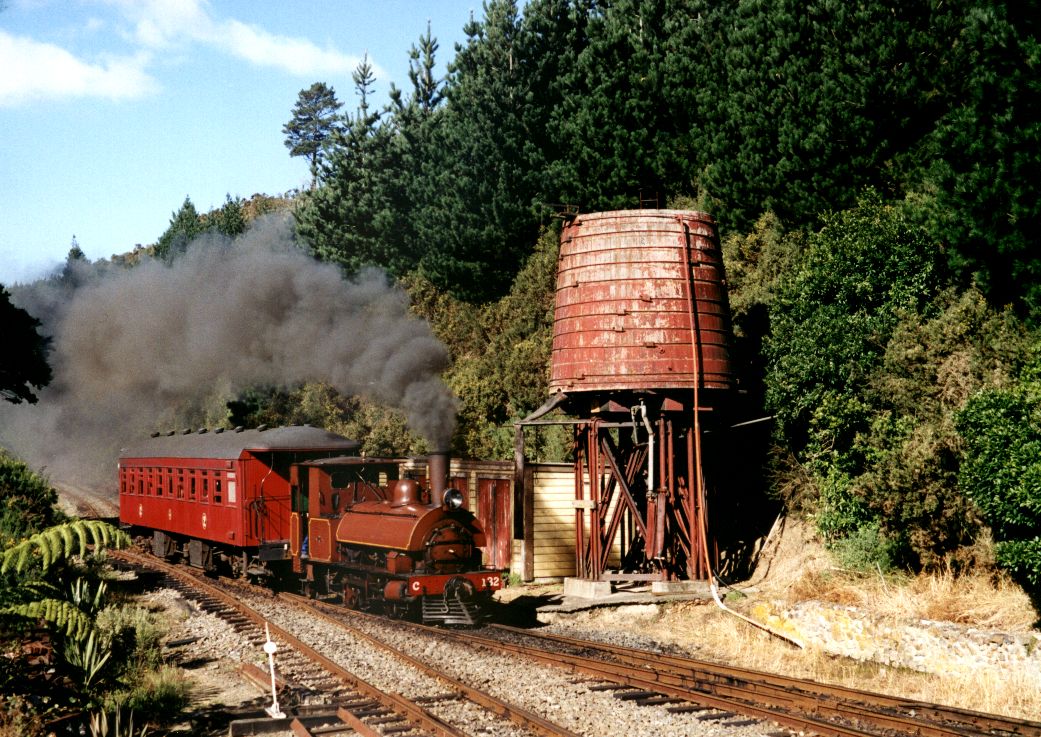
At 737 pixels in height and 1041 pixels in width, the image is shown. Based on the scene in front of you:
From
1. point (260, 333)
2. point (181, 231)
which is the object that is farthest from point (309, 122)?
point (260, 333)

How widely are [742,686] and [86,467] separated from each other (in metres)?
62.6

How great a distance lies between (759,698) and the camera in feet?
35.8

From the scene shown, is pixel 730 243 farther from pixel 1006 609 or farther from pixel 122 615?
pixel 122 615

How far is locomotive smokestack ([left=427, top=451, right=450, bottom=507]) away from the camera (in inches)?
640

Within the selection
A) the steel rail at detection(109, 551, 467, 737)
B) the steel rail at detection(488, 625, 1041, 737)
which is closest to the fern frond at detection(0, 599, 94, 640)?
the steel rail at detection(109, 551, 467, 737)

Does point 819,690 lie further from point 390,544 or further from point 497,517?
point 497,517

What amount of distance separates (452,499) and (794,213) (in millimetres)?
11942

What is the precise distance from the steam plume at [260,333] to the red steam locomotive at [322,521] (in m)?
1.53

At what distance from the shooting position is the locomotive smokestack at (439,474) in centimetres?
1627

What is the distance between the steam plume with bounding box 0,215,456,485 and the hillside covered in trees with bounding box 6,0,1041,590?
3.91m

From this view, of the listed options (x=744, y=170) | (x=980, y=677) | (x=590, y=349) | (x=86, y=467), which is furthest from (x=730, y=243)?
(x=86, y=467)

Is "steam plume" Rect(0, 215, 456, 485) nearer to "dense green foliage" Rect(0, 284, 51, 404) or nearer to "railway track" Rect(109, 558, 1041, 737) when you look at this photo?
"dense green foliage" Rect(0, 284, 51, 404)

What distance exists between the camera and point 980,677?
11.8 m

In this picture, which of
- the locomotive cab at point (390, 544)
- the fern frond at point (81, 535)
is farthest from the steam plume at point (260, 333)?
the fern frond at point (81, 535)
